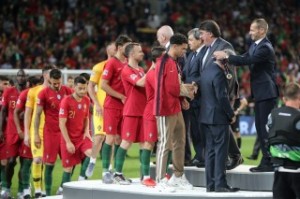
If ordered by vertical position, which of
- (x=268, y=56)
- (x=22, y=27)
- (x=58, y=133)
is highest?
(x=22, y=27)

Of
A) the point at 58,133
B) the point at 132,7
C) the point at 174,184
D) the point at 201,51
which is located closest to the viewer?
the point at 174,184

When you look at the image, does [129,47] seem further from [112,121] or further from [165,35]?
[112,121]

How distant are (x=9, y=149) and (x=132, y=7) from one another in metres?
21.0

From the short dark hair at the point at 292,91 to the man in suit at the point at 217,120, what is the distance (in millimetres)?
1682

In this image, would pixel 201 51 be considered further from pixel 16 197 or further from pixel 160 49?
pixel 16 197

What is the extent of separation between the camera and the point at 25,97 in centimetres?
1513

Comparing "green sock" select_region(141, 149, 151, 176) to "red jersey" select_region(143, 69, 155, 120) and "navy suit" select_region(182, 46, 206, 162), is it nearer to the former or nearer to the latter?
"red jersey" select_region(143, 69, 155, 120)

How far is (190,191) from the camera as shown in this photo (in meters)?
12.2

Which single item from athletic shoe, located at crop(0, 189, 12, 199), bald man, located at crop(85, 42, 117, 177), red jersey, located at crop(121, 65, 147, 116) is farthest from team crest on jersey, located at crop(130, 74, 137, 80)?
athletic shoe, located at crop(0, 189, 12, 199)

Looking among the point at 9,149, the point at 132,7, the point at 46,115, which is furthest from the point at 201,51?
the point at 132,7

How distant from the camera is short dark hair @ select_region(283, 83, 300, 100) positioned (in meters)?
10.2

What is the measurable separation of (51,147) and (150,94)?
237 centimetres

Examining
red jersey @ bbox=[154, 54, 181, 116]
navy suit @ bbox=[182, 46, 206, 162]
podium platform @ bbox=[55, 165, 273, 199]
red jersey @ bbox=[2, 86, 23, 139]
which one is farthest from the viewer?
red jersey @ bbox=[2, 86, 23, 139]

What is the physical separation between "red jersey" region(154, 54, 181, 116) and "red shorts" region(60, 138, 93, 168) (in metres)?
2.54
